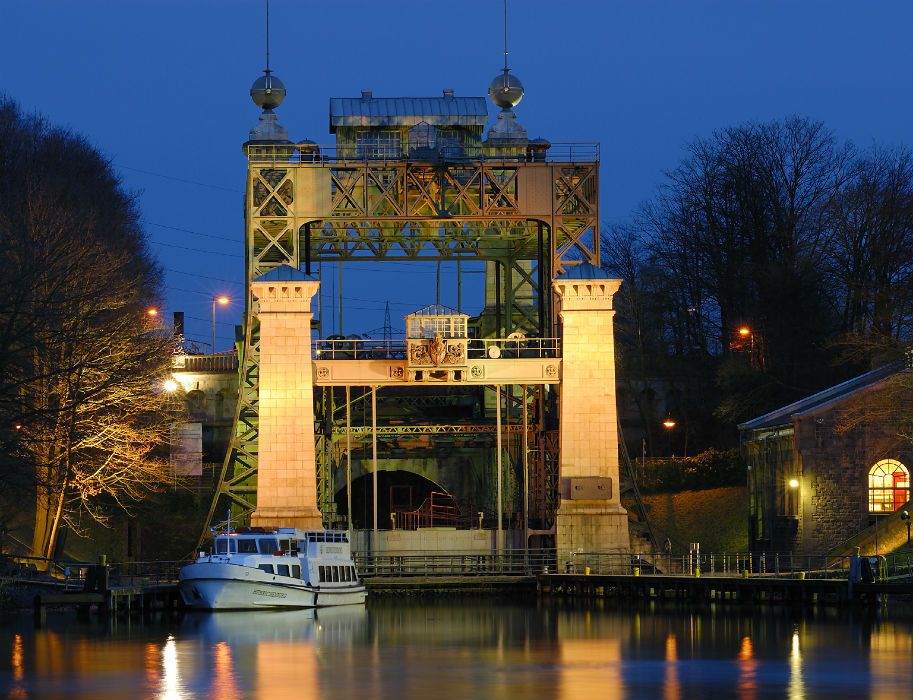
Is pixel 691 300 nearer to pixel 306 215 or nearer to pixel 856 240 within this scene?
pixel 856 240

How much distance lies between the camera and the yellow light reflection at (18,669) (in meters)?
35.5

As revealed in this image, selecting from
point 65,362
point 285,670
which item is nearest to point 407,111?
point 65,362

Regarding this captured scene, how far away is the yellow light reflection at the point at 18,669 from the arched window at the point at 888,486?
32193 millimetres

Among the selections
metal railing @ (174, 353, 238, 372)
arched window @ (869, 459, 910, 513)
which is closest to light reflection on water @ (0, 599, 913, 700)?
arched window @ (869, 459, 910, 513)

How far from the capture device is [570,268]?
6328 centimetres

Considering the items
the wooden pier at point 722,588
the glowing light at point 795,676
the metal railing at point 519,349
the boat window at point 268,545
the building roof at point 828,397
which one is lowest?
the glowing light at point 795,676

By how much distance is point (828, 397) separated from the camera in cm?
6881

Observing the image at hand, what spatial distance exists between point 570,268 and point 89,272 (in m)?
17.1

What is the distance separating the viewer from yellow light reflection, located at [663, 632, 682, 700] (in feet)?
114

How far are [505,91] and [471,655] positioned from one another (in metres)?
34.1

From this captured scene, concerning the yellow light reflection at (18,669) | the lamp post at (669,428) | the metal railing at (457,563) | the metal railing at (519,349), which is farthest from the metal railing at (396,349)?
the lamp post at (669,428)

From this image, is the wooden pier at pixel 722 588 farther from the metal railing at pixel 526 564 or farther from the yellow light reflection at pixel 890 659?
the yellow light reflection at pixel 890 659

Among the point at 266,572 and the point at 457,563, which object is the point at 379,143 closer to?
the point at 457,563

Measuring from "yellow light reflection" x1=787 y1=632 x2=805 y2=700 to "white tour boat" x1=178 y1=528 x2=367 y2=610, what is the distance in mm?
18142
